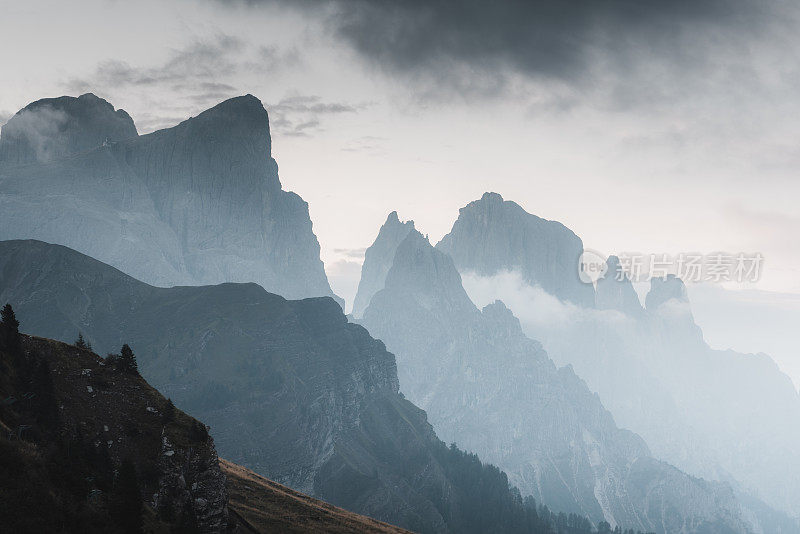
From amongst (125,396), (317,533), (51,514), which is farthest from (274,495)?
(51,514)

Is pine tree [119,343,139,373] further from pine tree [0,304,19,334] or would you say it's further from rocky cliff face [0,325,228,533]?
pine tree [0,304,19,334]

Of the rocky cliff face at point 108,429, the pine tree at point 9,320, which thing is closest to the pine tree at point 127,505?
the rocky cliff face at point 108,429

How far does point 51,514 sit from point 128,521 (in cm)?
735

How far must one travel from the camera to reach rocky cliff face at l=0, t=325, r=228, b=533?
62719 mm

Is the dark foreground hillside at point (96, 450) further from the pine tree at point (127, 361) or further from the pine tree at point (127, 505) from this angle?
the pine tree at point (127, 361)

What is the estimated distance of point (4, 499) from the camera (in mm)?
45406

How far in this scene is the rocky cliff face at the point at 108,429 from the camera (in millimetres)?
62719

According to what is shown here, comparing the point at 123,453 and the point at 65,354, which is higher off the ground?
the point at 65,354

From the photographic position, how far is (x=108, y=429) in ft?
229

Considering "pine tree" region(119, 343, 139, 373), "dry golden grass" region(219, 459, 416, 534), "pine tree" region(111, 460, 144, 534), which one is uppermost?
"pine tree" region(119, 343, 139, 373)

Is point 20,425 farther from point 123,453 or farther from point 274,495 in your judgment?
point 274,495

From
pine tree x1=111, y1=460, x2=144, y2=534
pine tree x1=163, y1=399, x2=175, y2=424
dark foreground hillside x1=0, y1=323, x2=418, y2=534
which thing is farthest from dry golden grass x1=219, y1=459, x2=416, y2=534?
pine tree x1=111, y1=460, x2=144, y2=534

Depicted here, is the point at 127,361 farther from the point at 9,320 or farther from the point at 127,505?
the point at 127,505

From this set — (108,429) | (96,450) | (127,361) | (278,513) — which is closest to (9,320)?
(127,361)
